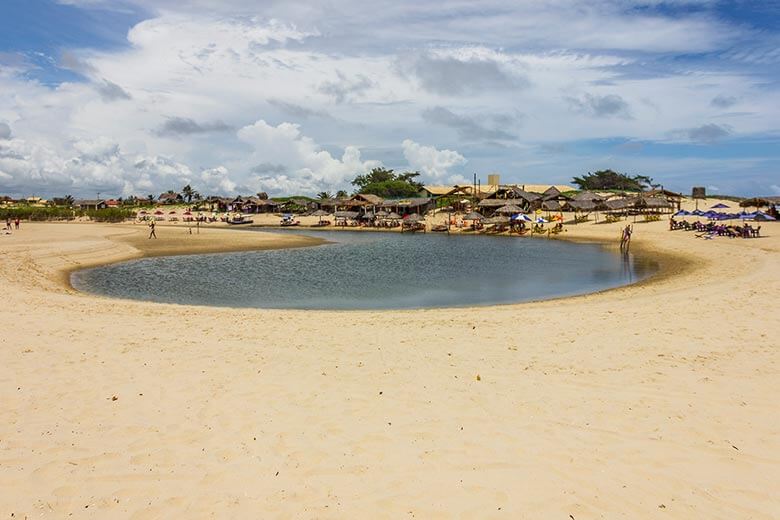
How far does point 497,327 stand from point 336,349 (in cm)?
473

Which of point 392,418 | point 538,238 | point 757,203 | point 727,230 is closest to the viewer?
point 392,418

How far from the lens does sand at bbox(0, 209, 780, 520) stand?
17.5ft

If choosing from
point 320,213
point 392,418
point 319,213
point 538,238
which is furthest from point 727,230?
point 319,213

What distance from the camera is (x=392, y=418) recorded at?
7.30m

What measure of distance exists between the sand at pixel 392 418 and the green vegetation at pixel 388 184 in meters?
99.2

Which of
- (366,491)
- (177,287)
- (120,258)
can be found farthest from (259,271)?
(366,491)

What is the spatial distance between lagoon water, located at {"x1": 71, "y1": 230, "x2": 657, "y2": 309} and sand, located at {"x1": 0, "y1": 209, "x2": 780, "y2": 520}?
29.1 feet

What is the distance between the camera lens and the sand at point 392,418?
534 cm

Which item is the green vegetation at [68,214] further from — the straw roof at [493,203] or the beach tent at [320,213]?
the straw roof at [493,203]

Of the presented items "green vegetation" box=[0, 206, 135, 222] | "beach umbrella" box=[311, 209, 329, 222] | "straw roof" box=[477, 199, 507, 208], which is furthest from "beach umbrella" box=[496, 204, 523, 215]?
"green vegetation" box=[0, 206, 135, 222]

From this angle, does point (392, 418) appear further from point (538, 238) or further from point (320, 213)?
point (320, 213)

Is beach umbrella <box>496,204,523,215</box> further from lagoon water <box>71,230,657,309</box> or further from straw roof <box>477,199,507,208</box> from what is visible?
lagoon water <box>71,230,657,309</box>

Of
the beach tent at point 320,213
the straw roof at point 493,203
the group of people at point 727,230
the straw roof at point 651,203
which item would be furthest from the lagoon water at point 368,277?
the beach tent at point 320,213

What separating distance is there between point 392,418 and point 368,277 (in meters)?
22.3
